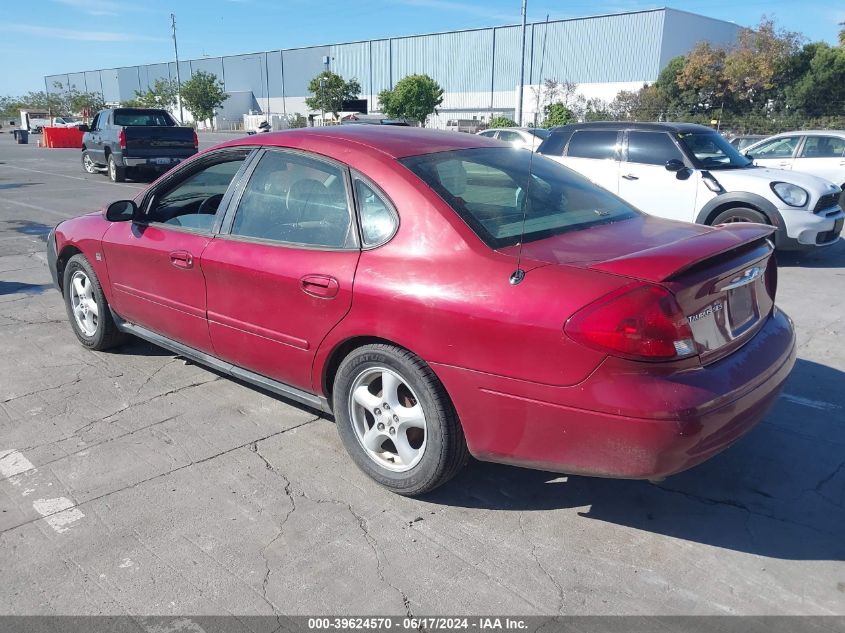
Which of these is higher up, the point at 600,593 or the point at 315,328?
the point at 315,328

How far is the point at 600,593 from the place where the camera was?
2.64 metres

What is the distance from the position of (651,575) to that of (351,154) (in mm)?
2384

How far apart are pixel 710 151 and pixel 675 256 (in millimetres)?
7090

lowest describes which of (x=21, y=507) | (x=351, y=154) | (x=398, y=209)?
(x=21, y=507)

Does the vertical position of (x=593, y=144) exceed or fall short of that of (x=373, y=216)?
it exceeds it

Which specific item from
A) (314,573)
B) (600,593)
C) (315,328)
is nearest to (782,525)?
(600,593)

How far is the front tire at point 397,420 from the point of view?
303 cm

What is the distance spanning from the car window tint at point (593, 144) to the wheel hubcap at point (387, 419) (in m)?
7.15

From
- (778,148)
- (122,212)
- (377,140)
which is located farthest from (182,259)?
(778,148)

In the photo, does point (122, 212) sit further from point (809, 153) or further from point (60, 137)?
point (60, 137)

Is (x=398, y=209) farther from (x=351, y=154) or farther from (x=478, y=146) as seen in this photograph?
(x=478, y=146)

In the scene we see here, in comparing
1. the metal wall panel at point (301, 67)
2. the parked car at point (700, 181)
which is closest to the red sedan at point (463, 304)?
the parked car at point (700, 181)

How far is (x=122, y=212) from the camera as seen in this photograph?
4.49 m

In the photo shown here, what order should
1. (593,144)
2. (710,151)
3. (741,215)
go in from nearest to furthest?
1. (741,215)
2. (710,151)
3. (593,144)
